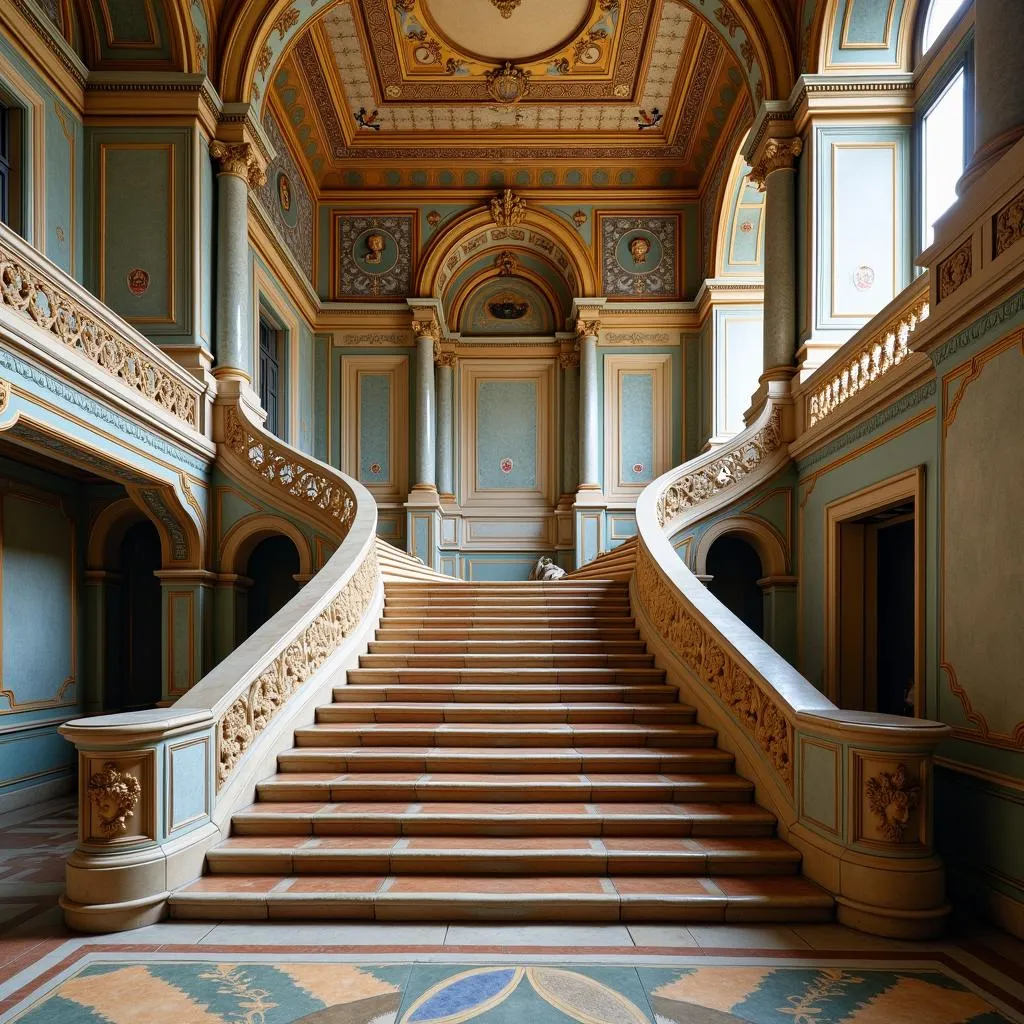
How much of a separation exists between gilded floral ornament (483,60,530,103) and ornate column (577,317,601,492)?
3930mm

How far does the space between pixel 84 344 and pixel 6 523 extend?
246cm

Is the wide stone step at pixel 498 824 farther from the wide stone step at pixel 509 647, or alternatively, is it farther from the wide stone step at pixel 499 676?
the wide stone step at pixel 509 647

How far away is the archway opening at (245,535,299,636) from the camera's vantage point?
10.6m

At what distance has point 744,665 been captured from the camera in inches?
217

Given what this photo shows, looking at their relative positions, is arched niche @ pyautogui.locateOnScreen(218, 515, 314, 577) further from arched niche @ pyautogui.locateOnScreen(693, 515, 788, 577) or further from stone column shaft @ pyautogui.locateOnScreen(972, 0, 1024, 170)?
stone column shaft @ pyautogui.locateOnScreen(972, 0, 1024, 170)

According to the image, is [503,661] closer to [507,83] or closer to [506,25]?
[506,25]

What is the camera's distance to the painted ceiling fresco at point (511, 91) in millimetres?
11867

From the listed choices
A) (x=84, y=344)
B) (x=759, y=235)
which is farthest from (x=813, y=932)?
(x=759, y=235)

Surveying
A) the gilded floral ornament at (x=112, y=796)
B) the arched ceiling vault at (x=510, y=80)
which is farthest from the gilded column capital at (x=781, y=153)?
the gilded floral ornament at (x=112, y=796)

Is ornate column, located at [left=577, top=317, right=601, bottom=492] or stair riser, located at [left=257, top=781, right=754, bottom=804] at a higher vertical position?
ornate column, located at [left=577, top=317, right=601, bottom=492]

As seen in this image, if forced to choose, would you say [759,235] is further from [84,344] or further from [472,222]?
[84,344]

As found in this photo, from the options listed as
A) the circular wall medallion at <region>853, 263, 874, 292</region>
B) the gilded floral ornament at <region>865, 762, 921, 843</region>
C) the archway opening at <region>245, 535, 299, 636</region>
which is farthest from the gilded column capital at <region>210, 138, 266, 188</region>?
the gilded floral ornament at <region>865, 762, 921, 843</region>

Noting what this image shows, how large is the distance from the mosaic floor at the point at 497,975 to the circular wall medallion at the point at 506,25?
40.1ft

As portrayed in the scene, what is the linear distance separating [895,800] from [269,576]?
8389 millimetres
